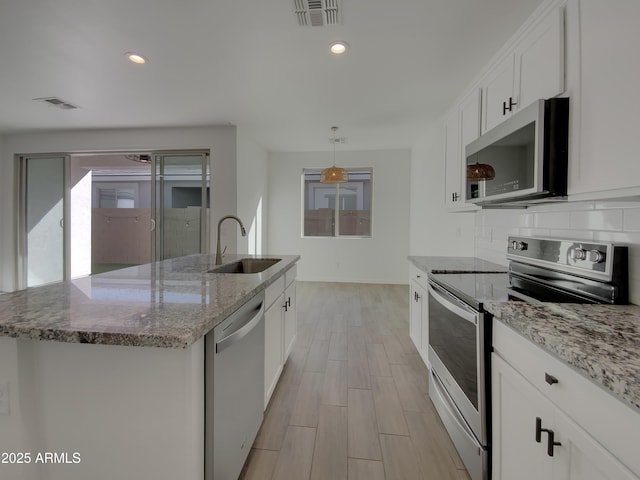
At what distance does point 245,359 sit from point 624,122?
1746mm

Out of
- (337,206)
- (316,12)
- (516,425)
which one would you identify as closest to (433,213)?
(337,206)

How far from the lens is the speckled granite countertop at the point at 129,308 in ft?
2.71

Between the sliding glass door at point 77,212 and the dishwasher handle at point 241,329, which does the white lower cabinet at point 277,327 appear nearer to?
the dishwasher handle at point 241,329

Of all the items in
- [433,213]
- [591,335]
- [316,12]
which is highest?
[316,12]

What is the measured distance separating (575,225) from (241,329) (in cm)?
180

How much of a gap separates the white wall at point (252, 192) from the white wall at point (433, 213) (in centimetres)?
281

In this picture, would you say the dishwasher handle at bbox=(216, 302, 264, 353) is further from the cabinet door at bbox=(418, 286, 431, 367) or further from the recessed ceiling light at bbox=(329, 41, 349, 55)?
the recessed ceiling light at bbox=(329, 41, 349, 55)

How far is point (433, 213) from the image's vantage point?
13.6 ft

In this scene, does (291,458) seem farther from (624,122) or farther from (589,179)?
(624,122)

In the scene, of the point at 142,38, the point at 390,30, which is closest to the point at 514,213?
the point at 390,30

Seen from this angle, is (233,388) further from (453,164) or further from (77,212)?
(77,212)

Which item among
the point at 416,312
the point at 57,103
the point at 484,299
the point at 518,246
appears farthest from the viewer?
the point at 57,103

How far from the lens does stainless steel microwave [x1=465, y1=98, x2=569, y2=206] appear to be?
4.33 ft

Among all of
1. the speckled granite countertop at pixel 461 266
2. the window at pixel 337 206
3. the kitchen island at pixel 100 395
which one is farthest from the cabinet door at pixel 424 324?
the window at pixel 337 206
